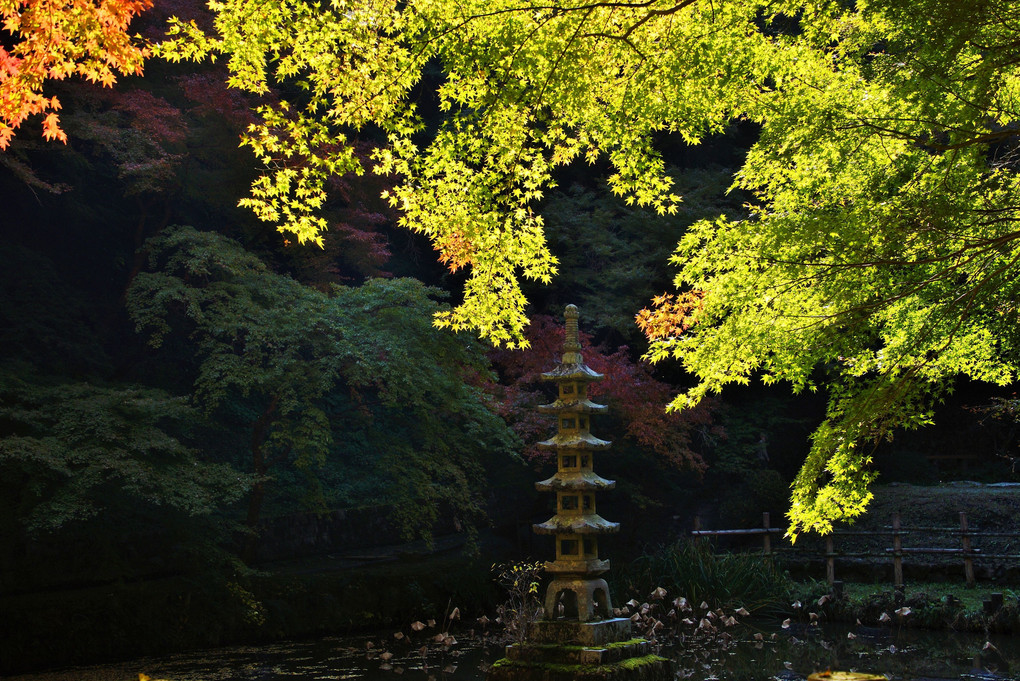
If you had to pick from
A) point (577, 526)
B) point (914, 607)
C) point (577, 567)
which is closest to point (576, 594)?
point (577, 567)

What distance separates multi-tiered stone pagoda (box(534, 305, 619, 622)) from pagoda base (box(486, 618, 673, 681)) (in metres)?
0.18

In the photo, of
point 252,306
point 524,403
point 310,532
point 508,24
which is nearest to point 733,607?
point 524,403

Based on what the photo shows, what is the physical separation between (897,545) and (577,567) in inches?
254

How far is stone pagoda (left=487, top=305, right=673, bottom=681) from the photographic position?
8.05m

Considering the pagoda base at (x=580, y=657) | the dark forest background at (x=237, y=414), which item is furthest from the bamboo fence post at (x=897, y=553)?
the pagoda base at (x=580, y=657)

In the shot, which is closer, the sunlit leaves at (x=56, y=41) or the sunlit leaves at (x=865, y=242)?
the sunlit leaves at (x=56, y=41)

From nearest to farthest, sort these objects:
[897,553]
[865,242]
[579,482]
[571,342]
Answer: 1. [865,242]
2. [579,482]
3. [571,342]
4. [897,553]

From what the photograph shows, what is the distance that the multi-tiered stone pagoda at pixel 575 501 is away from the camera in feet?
28.2

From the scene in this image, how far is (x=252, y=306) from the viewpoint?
10.4 metres

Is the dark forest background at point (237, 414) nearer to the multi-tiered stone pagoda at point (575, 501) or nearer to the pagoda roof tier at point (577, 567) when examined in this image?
the multi-tiered stone pagoda at point (575, 501)

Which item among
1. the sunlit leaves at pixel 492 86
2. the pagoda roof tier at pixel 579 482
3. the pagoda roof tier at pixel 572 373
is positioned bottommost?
the pagoda roof tier at pixel 579 482

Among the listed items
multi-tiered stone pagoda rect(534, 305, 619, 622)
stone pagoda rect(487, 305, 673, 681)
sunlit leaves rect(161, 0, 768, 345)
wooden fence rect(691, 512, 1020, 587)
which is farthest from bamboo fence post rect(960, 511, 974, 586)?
sunlit leaves rect(161, 0, 768, 345)

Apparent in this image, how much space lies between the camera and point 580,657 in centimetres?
807

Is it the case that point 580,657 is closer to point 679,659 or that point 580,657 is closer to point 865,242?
point 679,659
